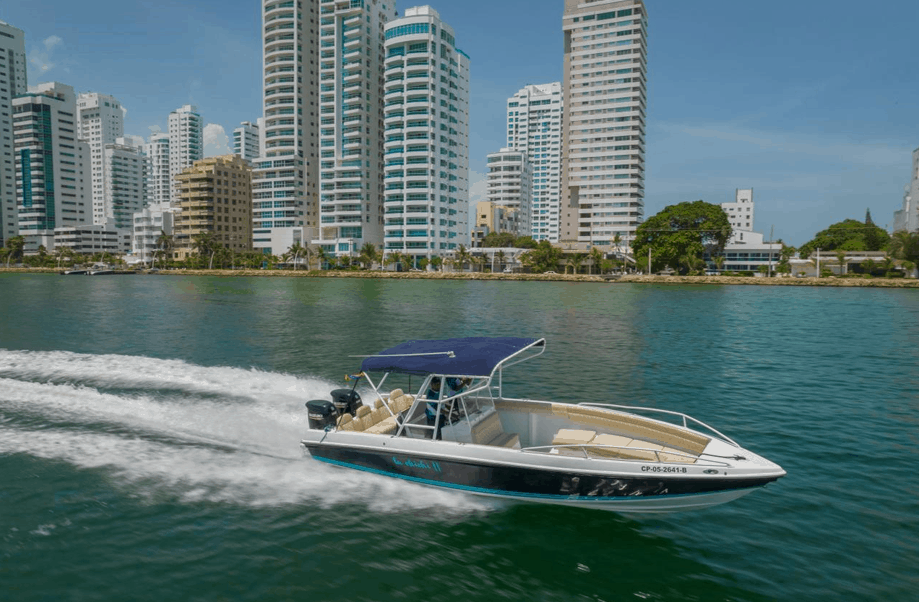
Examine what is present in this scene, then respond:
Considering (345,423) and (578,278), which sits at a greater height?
(578,278)

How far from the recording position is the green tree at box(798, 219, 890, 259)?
13230cm

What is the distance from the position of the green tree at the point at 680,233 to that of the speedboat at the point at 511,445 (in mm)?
109236

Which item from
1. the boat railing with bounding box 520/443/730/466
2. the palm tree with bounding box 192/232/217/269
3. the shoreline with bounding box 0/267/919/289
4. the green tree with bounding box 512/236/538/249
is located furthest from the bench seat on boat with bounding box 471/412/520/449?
the palm tree with bounding box 192/232/217/269

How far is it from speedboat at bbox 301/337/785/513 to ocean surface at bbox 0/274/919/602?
620 mm

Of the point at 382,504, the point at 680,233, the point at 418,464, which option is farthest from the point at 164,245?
the point at 418,464

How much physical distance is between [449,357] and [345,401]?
2687 mm

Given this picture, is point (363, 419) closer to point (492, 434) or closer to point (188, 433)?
point (492, 434)

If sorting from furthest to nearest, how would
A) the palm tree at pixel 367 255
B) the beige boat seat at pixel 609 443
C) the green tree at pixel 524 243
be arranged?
the green tree at pixel 524 243 < the palm tree at pixel 367 255 < the beige boat seat at pixel 609 443

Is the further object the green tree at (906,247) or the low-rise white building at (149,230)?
the low-rise white building at (149,230)

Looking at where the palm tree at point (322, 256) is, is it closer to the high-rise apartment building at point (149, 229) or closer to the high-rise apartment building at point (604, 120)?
the high-rise apartment building at point (149, 229)

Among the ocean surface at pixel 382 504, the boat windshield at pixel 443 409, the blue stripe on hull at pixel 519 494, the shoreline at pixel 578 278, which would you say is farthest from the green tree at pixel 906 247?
the boat windshield at pixel 443 409

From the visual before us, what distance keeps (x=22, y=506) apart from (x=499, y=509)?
9059mm

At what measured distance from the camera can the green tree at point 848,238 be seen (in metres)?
132

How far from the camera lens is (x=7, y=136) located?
193 m
